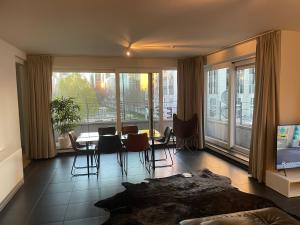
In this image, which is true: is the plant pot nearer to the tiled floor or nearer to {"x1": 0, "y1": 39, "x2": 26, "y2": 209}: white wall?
the tiled floor

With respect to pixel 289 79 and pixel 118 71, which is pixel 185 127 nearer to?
pixel 118 71

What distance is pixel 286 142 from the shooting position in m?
3.66

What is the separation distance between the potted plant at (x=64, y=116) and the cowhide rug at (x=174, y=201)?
2.63 metres

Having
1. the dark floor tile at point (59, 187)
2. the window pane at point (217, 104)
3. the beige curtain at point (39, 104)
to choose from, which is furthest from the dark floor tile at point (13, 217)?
the window pane at point (217, 104)

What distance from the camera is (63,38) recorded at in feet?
13.4

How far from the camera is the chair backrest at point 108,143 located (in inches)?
178

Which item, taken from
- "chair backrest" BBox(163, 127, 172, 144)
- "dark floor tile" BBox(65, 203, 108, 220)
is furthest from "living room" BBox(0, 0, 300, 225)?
"chair backrest" BBox(163, 127, 172, 144)

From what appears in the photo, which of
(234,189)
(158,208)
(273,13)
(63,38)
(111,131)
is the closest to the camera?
(273,13)

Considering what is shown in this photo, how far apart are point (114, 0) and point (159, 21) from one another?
0.90 meters

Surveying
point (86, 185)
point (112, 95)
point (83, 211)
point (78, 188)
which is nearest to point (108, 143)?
point (86, 185)

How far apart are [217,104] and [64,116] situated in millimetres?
3840

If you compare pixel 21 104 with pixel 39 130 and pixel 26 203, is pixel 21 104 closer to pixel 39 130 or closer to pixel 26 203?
pixel 39 130

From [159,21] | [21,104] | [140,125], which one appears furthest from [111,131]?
[159,21]

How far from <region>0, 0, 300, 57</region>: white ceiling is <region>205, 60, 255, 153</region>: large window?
0.97m
